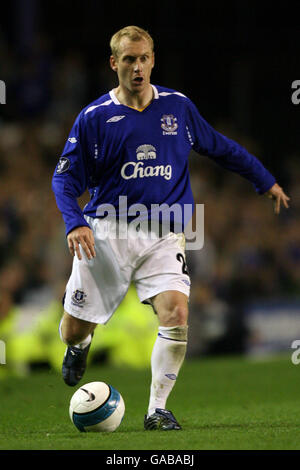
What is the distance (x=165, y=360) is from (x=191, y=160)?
953 centimetres

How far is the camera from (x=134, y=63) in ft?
21.1

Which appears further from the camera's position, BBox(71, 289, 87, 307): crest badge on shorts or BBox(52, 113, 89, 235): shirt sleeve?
BBox(71, 289, 87, 307): crest badge on shorts

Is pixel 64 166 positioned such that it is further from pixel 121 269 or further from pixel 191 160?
pixel 191 160

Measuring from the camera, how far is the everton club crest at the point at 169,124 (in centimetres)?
661

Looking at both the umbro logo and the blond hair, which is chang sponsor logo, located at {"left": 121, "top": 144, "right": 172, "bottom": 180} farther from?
the blond hair

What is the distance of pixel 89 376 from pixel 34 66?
6382 millimetres

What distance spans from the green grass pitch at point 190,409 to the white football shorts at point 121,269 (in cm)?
86

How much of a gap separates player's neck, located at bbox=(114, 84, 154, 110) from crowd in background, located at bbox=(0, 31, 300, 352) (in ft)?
20.4

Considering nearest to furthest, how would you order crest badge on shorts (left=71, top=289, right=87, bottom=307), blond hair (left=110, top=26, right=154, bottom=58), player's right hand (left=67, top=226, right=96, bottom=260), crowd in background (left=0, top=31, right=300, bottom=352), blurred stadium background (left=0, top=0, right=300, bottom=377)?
player's right hand (left=67, top=226, right=96, bottom=260), blond hair (left=110, top=26, right=154, bottom=58), crest badge on shorts (left=71, top=289, right=87, bottom=307), blurred stadium background (left=0, top=0, right=300, bottom=377), crowd in background (left=0, top=31, right=300, bottom=352)

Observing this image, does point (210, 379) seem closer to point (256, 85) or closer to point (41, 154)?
point (41, 154)

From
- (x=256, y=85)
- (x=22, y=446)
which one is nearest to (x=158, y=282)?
(x=22, y=446)

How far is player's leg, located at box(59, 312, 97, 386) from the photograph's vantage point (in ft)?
22.5

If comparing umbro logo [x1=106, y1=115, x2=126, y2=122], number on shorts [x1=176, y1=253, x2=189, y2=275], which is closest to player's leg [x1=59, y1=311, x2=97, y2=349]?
number on shorts [x1=176, y1=253, x2=189, y2=275]

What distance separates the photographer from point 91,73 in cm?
1691
